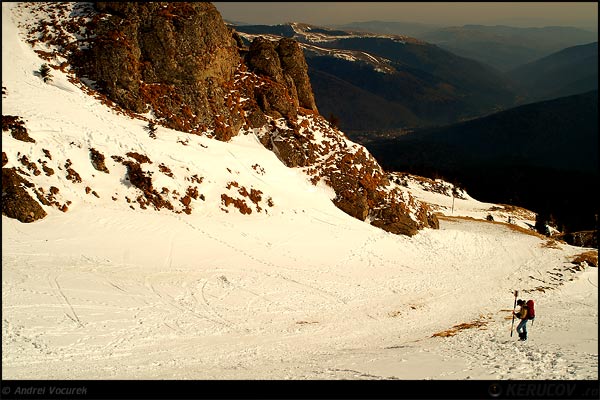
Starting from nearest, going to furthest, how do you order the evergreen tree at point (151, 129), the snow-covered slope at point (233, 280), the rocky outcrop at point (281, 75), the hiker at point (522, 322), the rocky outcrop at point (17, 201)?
the snow-covered slope at point (233, 280), the hiker at point (522, 322), the rocky outcrop at point (17, 201), the evergreen tree at point (151, 129), the rocky outcrop at point (281, 75)

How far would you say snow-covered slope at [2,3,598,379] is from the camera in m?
17.7

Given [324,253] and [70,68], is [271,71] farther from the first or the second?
[324,253]

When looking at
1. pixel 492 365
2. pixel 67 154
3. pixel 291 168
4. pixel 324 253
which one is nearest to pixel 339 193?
pixel 291 168

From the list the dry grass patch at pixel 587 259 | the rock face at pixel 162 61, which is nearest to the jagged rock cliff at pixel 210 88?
the rock face at pixel 162 61

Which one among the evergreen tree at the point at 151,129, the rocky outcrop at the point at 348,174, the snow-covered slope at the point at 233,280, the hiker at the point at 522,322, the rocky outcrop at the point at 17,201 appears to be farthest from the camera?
the rocky outcrop at the point at 348,174

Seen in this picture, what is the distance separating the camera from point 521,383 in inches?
569

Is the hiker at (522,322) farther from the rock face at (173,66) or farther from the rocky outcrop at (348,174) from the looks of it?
the rock face at (173,66)

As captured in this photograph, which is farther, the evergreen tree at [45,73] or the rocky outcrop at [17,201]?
the evergreen tree at [45,73]

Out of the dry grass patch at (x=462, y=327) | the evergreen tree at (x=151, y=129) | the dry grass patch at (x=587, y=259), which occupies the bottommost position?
the dry grass patch at (x=587, y=259)

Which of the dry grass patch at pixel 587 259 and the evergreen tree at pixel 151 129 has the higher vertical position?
the evergreen tree at pixel 151 129

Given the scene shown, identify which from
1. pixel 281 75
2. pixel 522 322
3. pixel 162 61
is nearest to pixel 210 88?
pixel 162 61

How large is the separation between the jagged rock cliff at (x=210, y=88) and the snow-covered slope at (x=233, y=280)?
1895mm

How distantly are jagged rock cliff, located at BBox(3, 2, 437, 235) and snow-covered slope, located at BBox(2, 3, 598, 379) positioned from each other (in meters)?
1.89

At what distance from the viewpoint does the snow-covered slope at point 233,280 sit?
17688 mm
